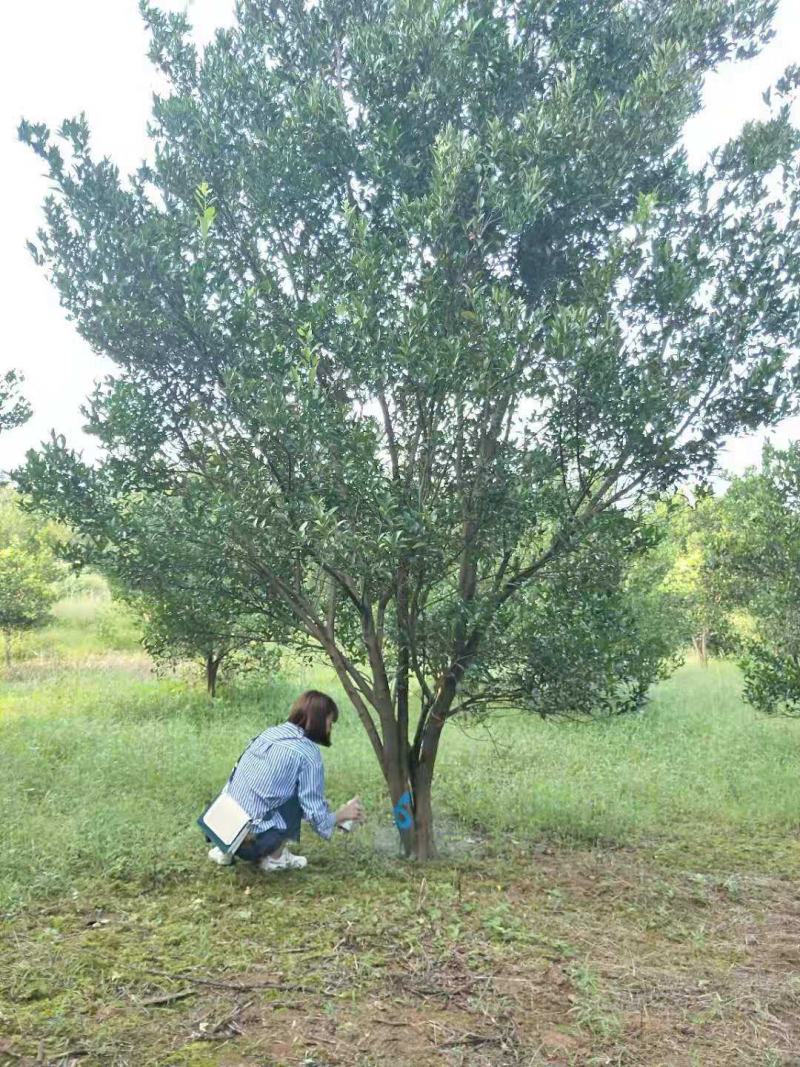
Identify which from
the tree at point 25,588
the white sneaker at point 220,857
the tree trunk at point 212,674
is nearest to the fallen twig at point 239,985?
the white sneaker at point 220,857

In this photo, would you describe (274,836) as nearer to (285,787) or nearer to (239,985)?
(285,787)

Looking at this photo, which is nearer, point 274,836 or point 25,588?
point 274,836

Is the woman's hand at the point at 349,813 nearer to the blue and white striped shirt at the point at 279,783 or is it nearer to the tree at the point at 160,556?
the blue and white striped shirt at the point at 279,783

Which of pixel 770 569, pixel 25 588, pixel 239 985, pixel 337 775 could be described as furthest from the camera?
pixel 25 588

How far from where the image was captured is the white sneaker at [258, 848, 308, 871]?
696 cm

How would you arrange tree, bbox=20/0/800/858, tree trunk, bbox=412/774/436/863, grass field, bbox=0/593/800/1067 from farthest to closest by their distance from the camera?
1. tree trunk, bbox=412/774/436/863
2. tree, bbox=20/0/800/858
3. grass field, bbox=0/593/800/1067

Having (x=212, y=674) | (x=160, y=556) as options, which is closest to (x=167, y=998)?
(x=160, y=556)

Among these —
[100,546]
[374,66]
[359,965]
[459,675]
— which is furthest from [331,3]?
[359,965]

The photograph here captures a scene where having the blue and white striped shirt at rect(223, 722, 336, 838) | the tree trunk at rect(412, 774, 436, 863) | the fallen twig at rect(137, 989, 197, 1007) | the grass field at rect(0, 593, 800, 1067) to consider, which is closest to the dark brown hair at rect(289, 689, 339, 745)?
the blue and white striped shirt at rect(223, 722, 336, 838)

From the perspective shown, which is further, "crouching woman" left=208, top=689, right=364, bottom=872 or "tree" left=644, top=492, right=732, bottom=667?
"tree" left=644, top=492, right=732, bottom=667

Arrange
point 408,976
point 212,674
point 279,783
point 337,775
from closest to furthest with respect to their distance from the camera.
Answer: point 408,976, point 279,783, point 337,775, point 212,674

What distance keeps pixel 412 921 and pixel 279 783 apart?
1.44 metres

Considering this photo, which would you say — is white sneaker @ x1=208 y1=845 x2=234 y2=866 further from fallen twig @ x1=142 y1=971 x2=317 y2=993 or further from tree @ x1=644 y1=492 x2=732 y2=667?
tree @ x1=644 y1=492 x2=732 y2=667

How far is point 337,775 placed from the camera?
11.0m
